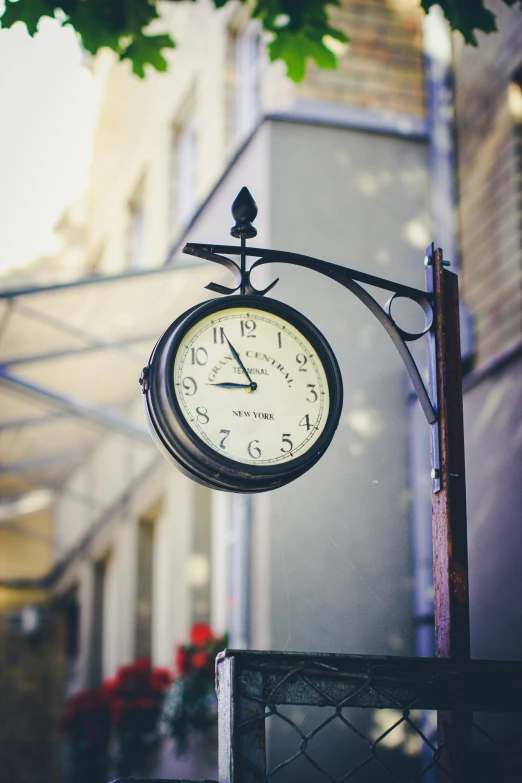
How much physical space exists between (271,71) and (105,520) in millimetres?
5728

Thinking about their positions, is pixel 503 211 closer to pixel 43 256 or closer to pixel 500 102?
pixel 500 102

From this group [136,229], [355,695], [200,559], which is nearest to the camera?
[355,695]

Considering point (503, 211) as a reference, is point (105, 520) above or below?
below

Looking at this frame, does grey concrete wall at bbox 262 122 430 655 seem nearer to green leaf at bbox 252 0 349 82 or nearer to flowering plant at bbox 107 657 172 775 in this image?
green leaf at bbox 252 0 349 82

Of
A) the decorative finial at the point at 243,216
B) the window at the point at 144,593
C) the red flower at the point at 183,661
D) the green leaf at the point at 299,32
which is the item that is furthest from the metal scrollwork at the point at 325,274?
the window at the point at 144,593

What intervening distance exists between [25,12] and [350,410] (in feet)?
7.03

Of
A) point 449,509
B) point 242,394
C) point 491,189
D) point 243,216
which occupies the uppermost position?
point 491,189

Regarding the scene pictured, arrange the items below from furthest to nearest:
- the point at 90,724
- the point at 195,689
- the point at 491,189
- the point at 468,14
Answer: the point at 90,724, the point at 195,689, the point at 491,189, the point at 468,14

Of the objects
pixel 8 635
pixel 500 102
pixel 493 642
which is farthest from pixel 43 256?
pixel 493 642

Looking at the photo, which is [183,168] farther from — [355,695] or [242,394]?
[355,695]

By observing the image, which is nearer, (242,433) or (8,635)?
(242,433)

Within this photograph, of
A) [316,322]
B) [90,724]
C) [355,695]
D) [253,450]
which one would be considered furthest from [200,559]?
[355,695]

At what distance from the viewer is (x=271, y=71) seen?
7141 mm

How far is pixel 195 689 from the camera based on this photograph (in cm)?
655
